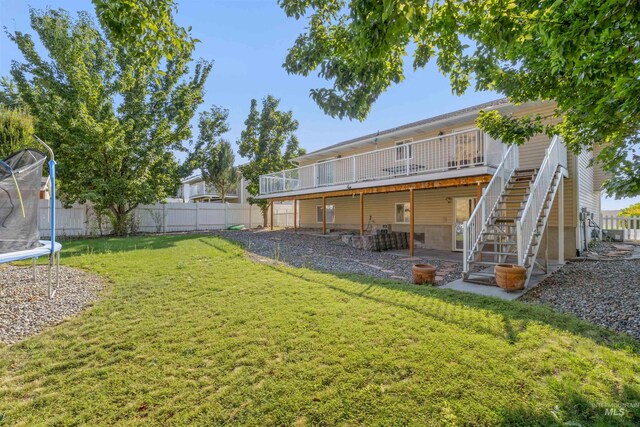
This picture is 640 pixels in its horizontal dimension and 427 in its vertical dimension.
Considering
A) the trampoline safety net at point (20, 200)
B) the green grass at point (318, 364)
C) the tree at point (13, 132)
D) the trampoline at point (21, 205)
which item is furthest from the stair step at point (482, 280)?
the tree at point (13, 132)

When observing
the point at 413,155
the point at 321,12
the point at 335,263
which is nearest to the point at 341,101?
the point at 321,12

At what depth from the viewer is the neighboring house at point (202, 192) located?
87.2 ft

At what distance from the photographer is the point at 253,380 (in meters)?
2.77

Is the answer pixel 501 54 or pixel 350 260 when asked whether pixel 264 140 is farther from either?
pixel 501 54

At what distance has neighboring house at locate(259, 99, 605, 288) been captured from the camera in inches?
280

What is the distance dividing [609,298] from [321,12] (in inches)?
288

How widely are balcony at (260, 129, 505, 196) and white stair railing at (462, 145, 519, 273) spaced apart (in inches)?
15.3

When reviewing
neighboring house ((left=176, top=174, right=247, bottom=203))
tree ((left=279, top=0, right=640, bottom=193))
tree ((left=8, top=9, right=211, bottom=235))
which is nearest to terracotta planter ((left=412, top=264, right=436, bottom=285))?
tree ((left=279, top=0, right=640, bottom=193))

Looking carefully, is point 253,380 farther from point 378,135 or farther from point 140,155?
point 140,155

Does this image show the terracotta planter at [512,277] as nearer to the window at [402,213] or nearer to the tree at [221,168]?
the window at [402,213]

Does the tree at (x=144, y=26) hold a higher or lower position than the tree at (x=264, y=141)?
lower

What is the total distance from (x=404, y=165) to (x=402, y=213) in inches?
128

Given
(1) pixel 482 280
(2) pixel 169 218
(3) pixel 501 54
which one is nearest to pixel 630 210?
(1) pixel 482 280

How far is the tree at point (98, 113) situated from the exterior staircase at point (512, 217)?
12.8 m
